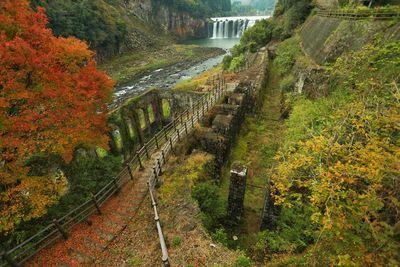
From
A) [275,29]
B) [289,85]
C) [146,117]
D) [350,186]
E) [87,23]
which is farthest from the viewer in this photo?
[87,23]

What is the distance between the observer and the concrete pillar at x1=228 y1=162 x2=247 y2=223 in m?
9.12

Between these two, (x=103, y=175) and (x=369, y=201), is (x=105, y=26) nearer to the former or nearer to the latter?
(x=103, y=175)

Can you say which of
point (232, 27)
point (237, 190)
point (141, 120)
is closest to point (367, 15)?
point (237, 190)

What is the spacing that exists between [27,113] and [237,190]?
9.31 m

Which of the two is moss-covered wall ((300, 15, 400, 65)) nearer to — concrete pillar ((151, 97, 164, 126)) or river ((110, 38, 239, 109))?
concrete pillar ((151, 97, 164, 126))

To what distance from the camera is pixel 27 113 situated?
363 inches

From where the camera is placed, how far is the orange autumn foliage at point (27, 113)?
A: 862 centimetres

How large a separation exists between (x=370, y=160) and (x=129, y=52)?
66.9m

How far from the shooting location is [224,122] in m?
12.9

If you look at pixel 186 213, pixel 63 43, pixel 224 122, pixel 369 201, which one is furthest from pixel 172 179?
pixel 63 43

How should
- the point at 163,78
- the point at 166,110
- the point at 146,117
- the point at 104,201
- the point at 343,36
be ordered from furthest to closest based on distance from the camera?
the point at 163,78 → the point at 166,110 → the point at 146,117 → the point at 343,36 → the point at 104,201

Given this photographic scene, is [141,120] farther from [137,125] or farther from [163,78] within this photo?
[163,78]

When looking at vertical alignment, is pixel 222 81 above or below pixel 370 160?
below

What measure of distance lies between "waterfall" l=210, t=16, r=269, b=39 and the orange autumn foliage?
8443 cm
